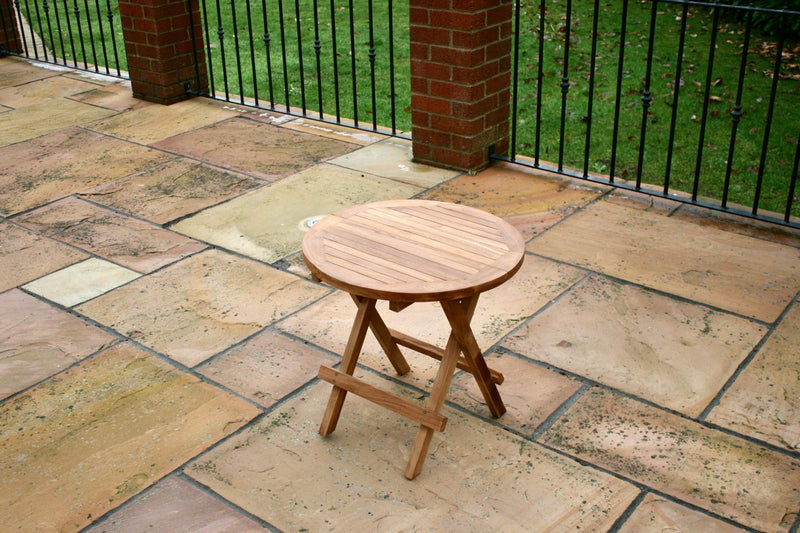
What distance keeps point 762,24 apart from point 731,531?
29.4 feet

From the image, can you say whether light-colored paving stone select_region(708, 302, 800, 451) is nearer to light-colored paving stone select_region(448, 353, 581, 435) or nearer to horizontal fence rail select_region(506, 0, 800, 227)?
light-colored paving stone select_region(448, 353, 581, 435)

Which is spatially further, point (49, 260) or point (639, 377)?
point (49, 260)

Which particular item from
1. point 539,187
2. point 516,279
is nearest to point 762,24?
point 539,187

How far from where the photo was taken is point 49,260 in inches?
165

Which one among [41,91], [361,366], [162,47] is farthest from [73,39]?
[361,366]

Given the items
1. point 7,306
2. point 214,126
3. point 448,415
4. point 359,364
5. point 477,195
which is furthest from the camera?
point 214,126

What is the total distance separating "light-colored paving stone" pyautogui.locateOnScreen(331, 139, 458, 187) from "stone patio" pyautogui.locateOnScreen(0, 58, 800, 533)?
0.03 m

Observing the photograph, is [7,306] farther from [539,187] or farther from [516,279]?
[539,187]

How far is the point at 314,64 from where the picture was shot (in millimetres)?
8664

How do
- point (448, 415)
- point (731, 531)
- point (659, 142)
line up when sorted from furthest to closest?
1. point (659, 142)
2. point (448, 415)
3. point (731, 531)

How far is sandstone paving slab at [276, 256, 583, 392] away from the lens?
333cm

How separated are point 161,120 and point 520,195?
2.92 m

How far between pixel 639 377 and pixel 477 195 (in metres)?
1.84

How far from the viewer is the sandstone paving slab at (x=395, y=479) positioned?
2486 millimetres
